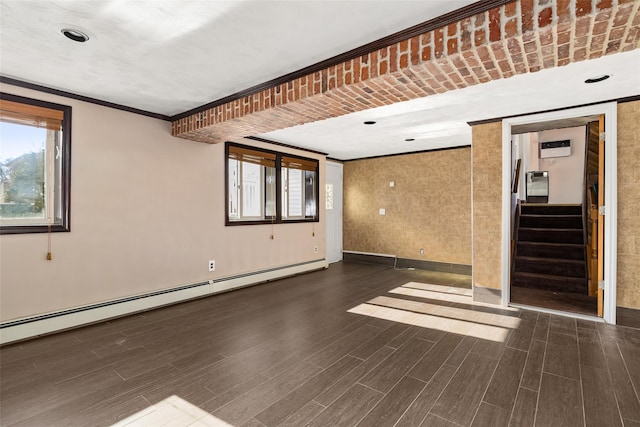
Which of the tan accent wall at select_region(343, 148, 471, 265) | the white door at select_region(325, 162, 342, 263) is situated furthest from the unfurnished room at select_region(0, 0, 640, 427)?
the white door at select_region(325, 162, 342, 263)

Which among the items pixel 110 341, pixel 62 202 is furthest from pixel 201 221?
pixel 110 341

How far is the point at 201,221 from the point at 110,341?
6.03ft

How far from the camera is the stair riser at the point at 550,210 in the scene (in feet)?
18.8

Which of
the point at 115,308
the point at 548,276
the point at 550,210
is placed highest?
the point at 550,210

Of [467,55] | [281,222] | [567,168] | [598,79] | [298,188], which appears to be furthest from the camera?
[567,168]

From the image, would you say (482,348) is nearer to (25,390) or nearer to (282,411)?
(282,411)

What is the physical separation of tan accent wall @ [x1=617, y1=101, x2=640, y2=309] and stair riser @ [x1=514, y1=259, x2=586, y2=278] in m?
1.42

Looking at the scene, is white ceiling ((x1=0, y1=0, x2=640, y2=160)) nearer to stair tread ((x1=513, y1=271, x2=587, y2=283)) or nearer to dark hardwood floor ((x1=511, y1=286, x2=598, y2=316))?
dark hardwood floor ((x1=511, y1=286, x2=598, y2=316))

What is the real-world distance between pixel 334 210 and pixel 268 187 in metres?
2.28

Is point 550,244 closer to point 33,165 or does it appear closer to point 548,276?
point 548,276

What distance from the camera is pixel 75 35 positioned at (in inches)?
83.6

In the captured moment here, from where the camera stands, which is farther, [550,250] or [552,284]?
[550,250]

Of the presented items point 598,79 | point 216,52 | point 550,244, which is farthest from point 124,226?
point 550,244

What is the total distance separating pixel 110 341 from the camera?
9.47ft
